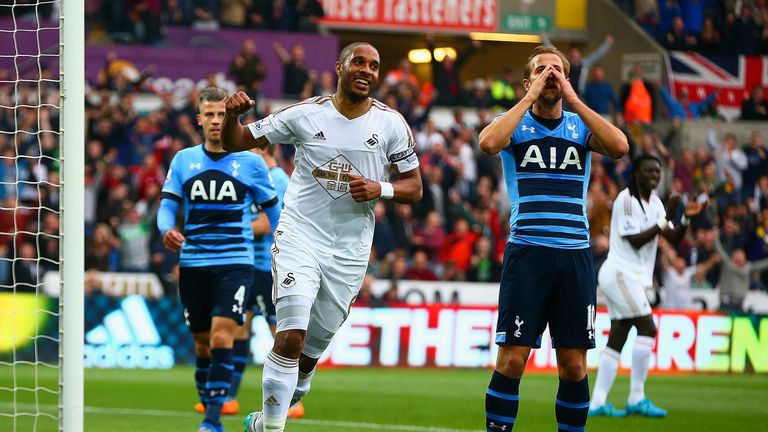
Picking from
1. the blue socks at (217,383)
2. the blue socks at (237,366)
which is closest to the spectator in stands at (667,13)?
the blue socks at (237,366)

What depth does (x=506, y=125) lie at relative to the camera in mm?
7215

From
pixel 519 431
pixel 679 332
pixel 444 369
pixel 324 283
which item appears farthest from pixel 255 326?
pixel 324 283

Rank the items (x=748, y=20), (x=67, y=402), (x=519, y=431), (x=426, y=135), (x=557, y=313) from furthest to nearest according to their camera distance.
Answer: (x=748, y=20) < (x=426, y=135) < (x=519, y=431) < (x=557, y=313) < (x=67, y=402)

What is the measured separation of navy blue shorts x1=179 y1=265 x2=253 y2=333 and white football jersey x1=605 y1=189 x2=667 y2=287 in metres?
3.86

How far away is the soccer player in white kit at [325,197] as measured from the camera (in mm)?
7480

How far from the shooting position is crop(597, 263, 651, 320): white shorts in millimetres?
11773

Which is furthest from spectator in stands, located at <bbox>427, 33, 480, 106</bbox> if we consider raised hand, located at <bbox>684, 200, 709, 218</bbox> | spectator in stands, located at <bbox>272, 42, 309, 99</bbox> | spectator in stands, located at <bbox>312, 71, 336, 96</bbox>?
raised hand, located at <bbox>684, 200, 709, 218</bbox>

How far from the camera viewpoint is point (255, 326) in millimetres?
17594

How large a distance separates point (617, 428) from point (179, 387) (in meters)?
5.87

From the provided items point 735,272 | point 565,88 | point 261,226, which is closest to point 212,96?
point 261,226

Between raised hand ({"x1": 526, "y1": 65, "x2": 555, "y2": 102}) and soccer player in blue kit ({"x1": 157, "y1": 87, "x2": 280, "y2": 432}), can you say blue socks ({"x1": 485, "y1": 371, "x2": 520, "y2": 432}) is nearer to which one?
raised hand ({"x1": 526, "y1": 65, "x2": 555, "y2": 102})

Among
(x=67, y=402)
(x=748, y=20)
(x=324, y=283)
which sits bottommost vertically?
(x=67, y=402)

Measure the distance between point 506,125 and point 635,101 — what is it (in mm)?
19644

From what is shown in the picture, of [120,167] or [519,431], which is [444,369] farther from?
[519,431]
